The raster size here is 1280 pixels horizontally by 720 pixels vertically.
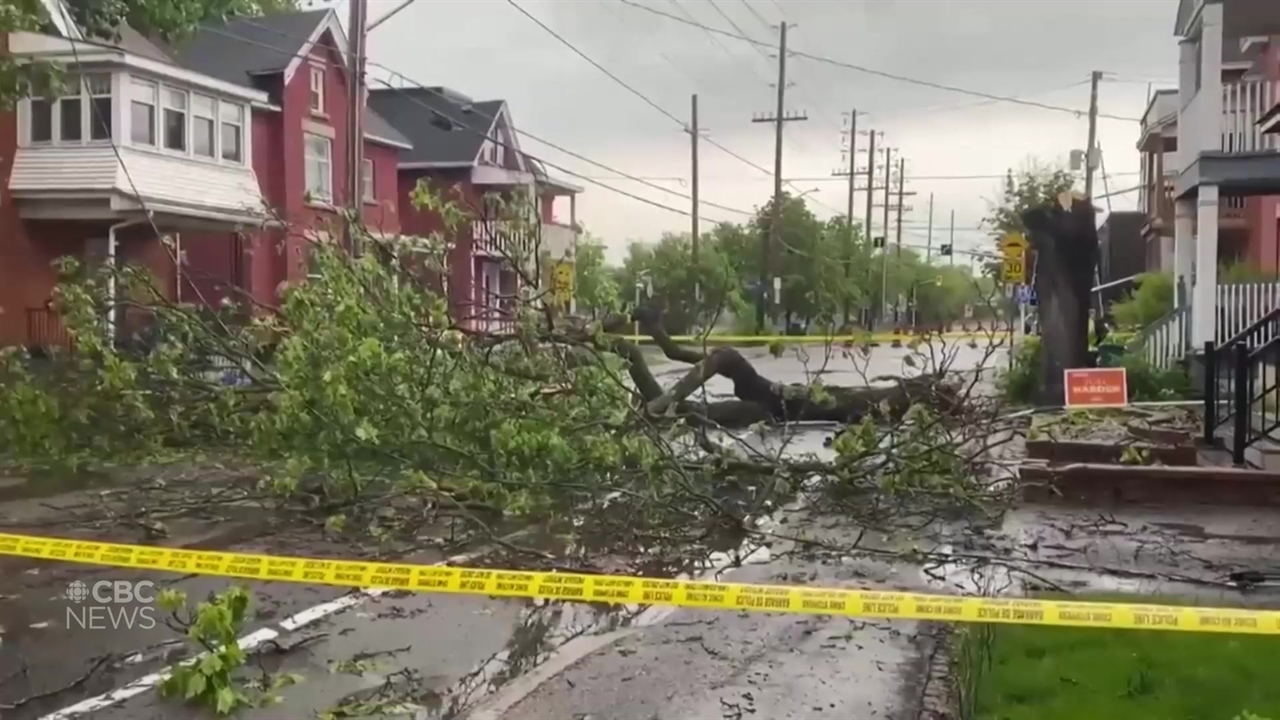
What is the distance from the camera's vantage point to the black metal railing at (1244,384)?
18.3 ft

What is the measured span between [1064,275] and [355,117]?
2.74 metres

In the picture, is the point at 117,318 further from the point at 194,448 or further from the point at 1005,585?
the point at 1005,585

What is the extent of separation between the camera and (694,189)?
4.79 metres

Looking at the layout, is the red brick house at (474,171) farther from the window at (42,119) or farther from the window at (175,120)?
the window at (42,119)

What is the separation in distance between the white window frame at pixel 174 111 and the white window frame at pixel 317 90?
469mm

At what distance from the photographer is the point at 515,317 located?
5.40m

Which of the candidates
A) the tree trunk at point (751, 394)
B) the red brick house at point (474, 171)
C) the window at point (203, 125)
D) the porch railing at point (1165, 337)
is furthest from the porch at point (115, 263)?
the porch railing at point (1165, 337)

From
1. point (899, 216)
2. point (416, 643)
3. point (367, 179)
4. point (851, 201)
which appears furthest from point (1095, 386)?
point (367, 179)

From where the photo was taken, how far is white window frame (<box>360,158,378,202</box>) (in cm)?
499

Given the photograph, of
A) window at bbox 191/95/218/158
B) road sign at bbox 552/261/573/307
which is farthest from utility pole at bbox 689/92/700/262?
window at bbox 191/95/218/158

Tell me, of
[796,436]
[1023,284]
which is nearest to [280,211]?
[796,436]

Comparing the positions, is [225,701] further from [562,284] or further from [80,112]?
[80,112]

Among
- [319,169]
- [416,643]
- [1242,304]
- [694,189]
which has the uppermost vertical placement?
[319,169]

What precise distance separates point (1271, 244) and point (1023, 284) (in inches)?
61.7
